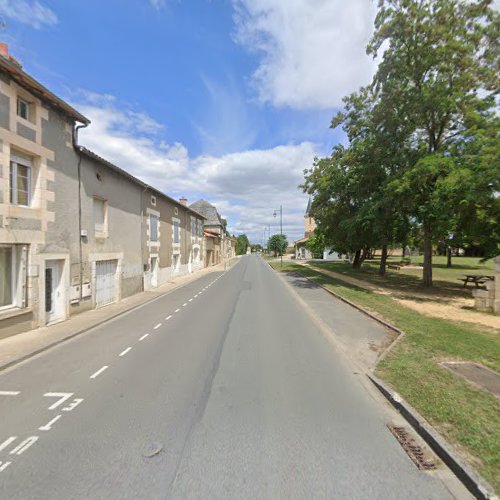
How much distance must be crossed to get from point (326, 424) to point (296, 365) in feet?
6.49

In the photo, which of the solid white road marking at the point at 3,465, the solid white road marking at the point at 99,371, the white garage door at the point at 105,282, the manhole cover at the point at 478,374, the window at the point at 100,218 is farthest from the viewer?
the white garage door at the point at 105,282

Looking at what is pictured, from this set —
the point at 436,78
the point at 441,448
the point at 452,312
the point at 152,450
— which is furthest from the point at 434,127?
the point at 152,450

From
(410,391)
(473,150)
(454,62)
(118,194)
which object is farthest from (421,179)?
(118,194)

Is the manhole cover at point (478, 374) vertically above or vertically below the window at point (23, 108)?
below

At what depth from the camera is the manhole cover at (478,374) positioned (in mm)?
4600

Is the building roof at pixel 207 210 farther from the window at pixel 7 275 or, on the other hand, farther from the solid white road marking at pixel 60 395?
the solid white road marking at pixel 60 395

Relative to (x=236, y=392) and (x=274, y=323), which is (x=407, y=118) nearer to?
(x=274, y=323)

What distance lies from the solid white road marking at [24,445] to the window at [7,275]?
5.72 metres

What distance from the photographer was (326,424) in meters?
3.71

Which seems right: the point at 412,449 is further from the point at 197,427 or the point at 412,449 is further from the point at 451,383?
the point at 197,427

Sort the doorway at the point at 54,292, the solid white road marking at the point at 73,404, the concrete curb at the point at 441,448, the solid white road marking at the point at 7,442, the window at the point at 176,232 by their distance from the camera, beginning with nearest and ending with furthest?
the concrete curb at the point at 441,448 < the solid white road marking at the point at 7,442 < the solid white road marking at the point at 73,404 < the doorway at the point at 54,292 < the window at the point at 176,232

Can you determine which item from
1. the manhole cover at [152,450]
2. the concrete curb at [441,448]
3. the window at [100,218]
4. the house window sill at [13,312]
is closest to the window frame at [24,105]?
the window at [100,218]

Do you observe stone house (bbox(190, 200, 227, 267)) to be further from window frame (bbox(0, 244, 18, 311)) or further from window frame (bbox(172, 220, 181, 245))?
window frame (bbox(0, 244, 18, 311))

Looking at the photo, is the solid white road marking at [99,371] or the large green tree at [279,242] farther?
the large green tree at [279,242]
